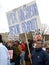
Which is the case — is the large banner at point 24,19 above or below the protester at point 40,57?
above

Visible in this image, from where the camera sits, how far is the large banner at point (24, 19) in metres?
10.5

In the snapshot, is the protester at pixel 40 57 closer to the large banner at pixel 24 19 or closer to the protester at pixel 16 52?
the large banner at pixel 24 19

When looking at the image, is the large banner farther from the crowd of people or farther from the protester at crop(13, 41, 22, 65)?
the protester at crop(13, 41, 22, 65)

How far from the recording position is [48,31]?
12500 millimetres

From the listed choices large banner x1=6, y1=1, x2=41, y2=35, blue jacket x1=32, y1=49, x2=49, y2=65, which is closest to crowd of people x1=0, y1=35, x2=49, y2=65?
blue jacket x1=32, y1=49, x2=49, y2=65

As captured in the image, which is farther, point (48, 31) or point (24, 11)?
point (48, 31)

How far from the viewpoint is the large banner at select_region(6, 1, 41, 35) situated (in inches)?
412

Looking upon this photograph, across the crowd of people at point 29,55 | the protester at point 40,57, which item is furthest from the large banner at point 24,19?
the protester at point 40,57

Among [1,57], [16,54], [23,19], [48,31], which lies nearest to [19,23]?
[23,19]

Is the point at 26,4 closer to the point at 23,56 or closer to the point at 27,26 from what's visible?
the point at 27,26

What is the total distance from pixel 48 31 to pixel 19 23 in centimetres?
180

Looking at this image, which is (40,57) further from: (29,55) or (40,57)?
(29,55)

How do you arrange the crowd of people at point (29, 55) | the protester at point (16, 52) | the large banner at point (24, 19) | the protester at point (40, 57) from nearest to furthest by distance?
the crowd of people at point (29, 55)
the protester at point (40, 57)
the large banner at point (24, 19)
the protester at point (16, 52)

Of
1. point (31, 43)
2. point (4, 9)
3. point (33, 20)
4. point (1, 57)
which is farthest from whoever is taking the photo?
point (31, 43)
